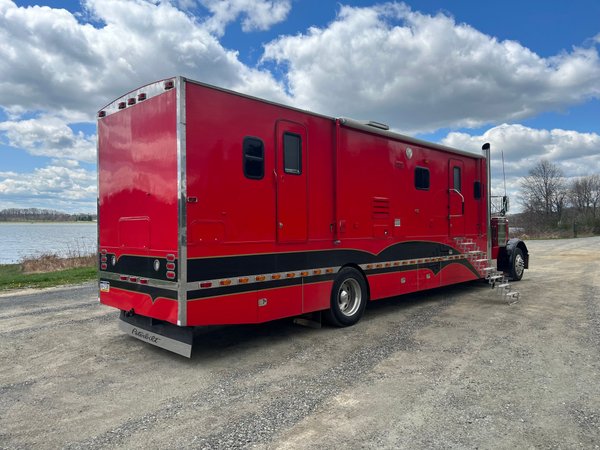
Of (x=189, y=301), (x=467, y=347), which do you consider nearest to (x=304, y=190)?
(x=189, y=301)

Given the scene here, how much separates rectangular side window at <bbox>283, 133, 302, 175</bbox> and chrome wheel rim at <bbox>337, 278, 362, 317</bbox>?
6.76 ft

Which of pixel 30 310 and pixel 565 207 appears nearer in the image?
pixel 30 310

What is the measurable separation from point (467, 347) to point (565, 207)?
214 feet

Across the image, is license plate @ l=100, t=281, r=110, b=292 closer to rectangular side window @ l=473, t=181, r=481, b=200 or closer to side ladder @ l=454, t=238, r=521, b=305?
side ladder @ l=454, t=238, r=521, b=305

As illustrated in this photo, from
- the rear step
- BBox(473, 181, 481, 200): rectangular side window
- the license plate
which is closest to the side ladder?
the rear step

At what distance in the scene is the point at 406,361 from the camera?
5.59 meters

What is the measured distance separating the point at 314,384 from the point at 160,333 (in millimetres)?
2199

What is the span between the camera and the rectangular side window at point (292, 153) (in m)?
6.42

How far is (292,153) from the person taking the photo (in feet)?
21.5

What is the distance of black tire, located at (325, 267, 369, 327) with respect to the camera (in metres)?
7.14

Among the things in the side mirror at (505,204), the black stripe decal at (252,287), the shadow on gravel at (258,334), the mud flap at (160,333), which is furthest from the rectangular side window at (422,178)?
the mud flap at (160,333)

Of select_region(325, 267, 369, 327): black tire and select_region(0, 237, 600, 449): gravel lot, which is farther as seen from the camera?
select_region(325, 267, 369, 327): black tire

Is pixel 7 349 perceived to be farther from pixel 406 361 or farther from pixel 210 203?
pixel 406 361

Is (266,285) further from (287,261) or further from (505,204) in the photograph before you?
(505,204)
